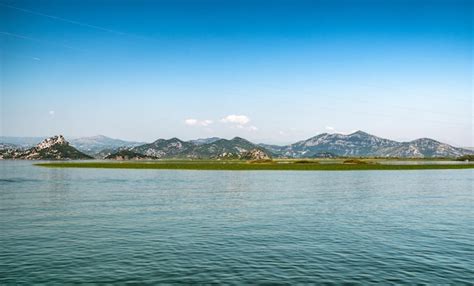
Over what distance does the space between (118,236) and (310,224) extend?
20832 mm

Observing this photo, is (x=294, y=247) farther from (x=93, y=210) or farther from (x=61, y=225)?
(x=93, y=210)

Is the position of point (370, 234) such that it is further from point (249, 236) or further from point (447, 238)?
point (249, 236)

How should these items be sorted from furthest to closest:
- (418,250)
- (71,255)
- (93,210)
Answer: (93,210)
(418,250)
(71,255)

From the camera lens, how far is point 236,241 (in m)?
38.5

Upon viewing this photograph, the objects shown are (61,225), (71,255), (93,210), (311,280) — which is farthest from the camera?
(93,210)

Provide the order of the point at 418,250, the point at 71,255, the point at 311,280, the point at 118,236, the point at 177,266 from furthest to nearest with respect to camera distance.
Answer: the point at 118,236 → the point at 418,250 → the point at 71,255 → the point at 177,266 → the point at 311,280

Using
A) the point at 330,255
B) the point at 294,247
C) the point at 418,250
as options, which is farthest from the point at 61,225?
the point at 418,250

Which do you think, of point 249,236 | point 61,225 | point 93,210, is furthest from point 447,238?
point 93,210

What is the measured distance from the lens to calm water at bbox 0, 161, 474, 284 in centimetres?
2817

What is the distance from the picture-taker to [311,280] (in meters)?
26.7

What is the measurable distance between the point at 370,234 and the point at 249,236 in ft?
40.2

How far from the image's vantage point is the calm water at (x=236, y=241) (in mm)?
28172

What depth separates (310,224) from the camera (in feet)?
155

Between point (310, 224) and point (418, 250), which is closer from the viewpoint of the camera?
point (418, 250)
